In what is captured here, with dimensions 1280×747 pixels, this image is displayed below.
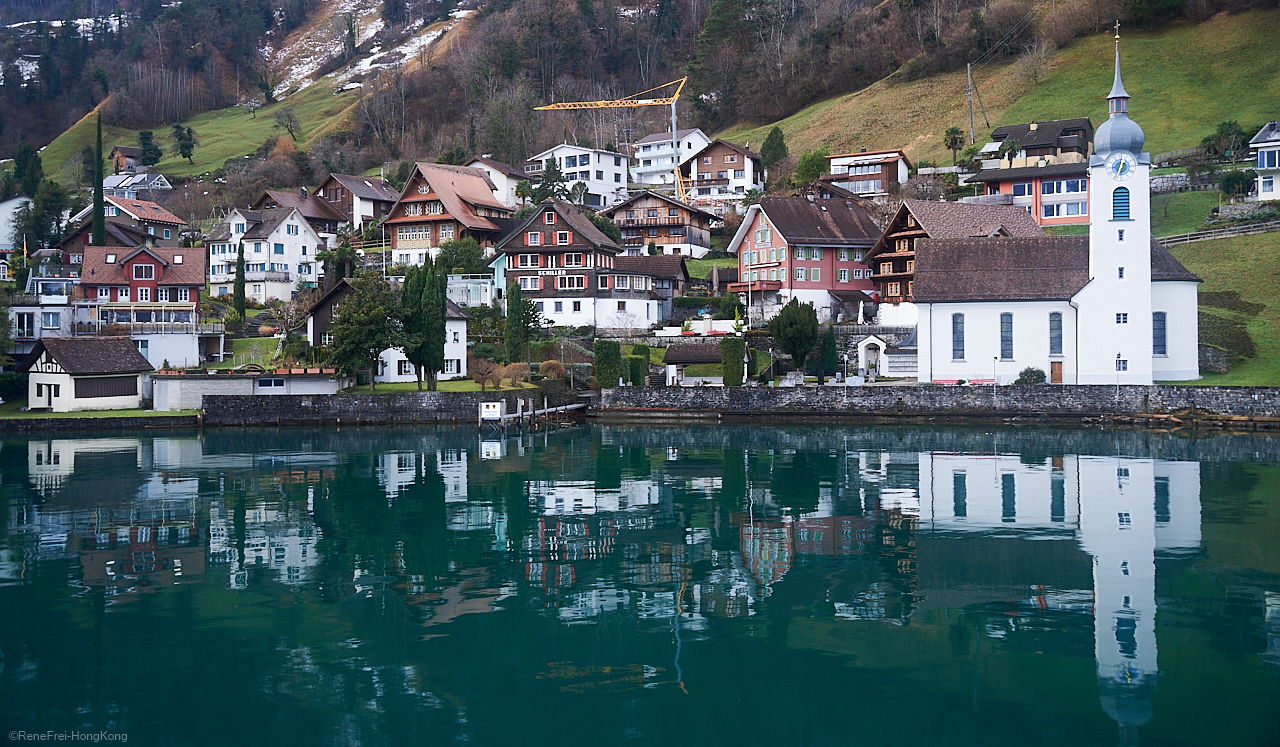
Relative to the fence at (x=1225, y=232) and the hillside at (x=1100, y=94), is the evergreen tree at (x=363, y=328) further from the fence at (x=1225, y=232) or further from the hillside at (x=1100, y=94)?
the hillside at (x=1100, y=94)

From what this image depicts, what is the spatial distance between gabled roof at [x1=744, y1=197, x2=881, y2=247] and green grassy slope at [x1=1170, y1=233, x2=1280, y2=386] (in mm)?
19694

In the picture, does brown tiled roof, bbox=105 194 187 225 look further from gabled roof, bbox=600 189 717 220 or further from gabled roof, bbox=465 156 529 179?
gabled roof, bbox=600 189 717 220

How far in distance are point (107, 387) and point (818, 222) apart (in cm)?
4505

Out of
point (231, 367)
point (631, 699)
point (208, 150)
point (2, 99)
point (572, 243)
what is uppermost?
point (2, 99)

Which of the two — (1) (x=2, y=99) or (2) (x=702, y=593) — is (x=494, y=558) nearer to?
(2) (x=702, y=593)

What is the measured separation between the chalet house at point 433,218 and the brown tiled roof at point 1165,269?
148 ft

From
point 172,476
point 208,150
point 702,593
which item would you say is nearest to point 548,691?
point 702,593

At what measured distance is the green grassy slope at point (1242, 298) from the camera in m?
49.5

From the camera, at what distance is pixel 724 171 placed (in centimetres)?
9762

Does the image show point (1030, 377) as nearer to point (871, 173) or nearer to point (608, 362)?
point (608, 362)

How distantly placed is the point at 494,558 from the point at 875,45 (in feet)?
351

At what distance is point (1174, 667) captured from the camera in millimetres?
15445

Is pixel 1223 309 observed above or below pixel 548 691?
above

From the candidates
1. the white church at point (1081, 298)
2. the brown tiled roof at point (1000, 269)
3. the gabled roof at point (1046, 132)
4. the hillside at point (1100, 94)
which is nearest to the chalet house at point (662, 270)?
the brown tiled roof at point (1000, 269)
